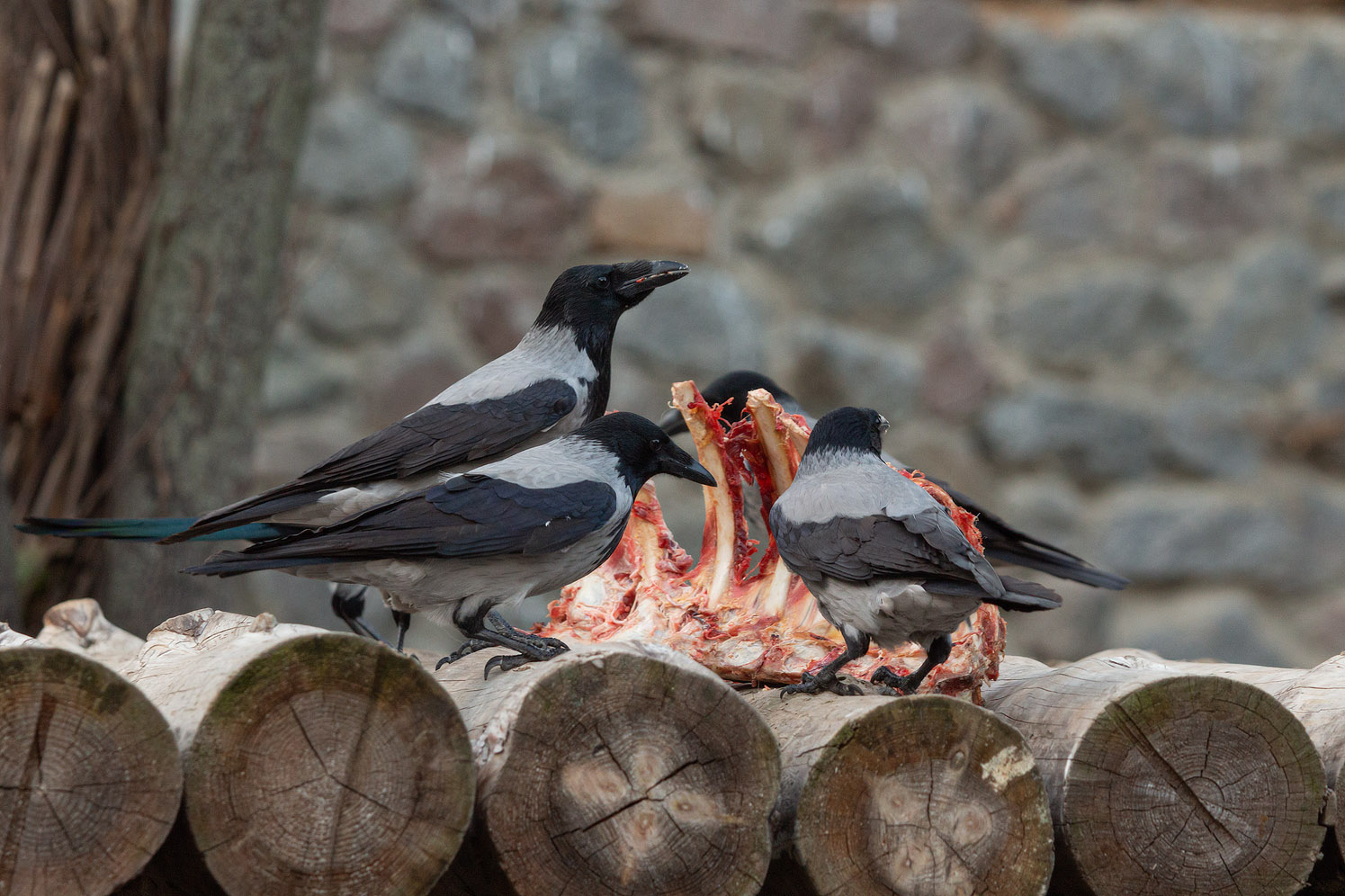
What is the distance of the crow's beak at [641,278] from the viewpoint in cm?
379

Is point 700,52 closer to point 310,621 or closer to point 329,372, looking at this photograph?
point 329,372

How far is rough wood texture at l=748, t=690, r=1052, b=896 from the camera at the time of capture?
232 cm

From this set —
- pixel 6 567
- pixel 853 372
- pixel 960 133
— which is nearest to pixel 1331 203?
pixel 960 133

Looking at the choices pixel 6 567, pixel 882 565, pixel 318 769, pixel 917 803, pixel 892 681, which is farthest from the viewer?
pixel 6 567

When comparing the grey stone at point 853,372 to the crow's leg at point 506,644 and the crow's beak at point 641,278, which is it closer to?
the crow's beak at point 641,278

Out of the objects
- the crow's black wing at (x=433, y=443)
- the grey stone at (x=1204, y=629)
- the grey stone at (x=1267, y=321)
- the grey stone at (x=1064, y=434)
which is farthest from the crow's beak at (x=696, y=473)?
the grey stone at (x=1267, y=321)

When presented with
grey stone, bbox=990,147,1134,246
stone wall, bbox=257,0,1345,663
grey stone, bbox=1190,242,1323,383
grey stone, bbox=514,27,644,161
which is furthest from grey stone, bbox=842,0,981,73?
grey stone, bbox=1190,242,1323,383

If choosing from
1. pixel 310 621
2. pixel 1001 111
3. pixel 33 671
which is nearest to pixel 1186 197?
pixel 1001 111

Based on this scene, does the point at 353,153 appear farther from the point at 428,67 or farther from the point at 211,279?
the point at 211,279

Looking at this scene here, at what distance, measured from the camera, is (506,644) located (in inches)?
120

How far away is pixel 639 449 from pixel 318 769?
5.13 ft

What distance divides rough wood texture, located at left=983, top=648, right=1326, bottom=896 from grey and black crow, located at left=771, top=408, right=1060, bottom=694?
386mm

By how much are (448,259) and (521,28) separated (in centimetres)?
89

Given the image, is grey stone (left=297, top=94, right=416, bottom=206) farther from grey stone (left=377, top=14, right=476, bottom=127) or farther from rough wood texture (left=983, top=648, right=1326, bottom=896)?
rough wood texture (left=983, top=648, right=1326, bottom=896)
